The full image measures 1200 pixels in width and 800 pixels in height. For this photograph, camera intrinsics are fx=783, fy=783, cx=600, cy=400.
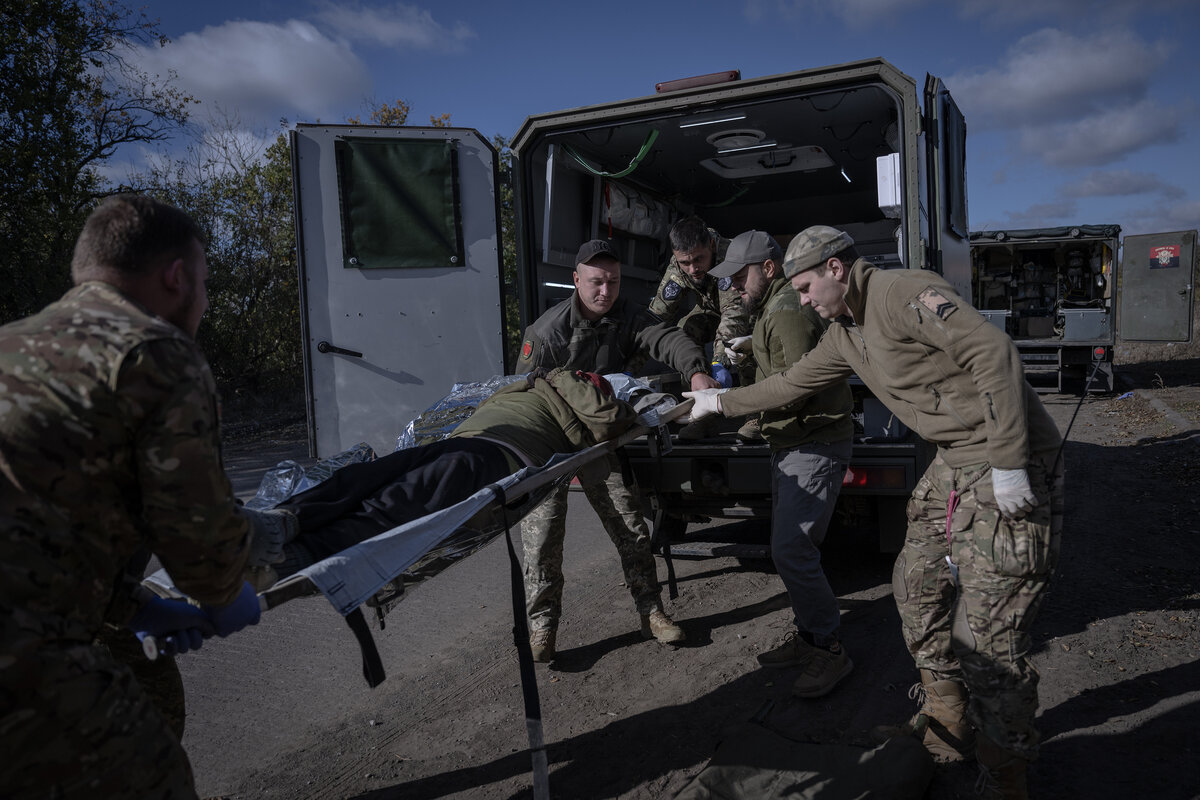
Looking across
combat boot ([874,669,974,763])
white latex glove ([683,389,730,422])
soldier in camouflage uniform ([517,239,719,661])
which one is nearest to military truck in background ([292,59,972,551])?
soldier in camouflage uniform ([517,239,719,661])

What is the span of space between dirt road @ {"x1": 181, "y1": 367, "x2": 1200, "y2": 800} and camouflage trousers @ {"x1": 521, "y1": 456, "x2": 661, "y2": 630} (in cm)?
27

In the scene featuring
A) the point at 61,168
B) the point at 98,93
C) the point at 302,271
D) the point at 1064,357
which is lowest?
the point at 1064,357

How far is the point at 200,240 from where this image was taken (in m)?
1.60

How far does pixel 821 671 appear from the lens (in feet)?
10.6

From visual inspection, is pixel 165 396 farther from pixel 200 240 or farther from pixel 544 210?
pixel 544 210

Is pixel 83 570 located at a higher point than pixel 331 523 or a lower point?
higher

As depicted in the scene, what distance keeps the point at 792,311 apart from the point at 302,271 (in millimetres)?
2833

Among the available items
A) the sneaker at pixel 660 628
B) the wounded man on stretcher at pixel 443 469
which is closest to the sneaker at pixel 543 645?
the sneaker at pixel 660 628

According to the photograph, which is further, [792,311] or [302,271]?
[302,271]

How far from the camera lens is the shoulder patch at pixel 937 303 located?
7.76ft

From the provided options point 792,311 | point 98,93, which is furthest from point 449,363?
point 98,93

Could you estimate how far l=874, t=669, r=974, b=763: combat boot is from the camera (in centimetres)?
274

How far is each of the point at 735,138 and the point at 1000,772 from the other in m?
5.31

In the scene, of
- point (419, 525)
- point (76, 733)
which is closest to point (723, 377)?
point (419, 525)
